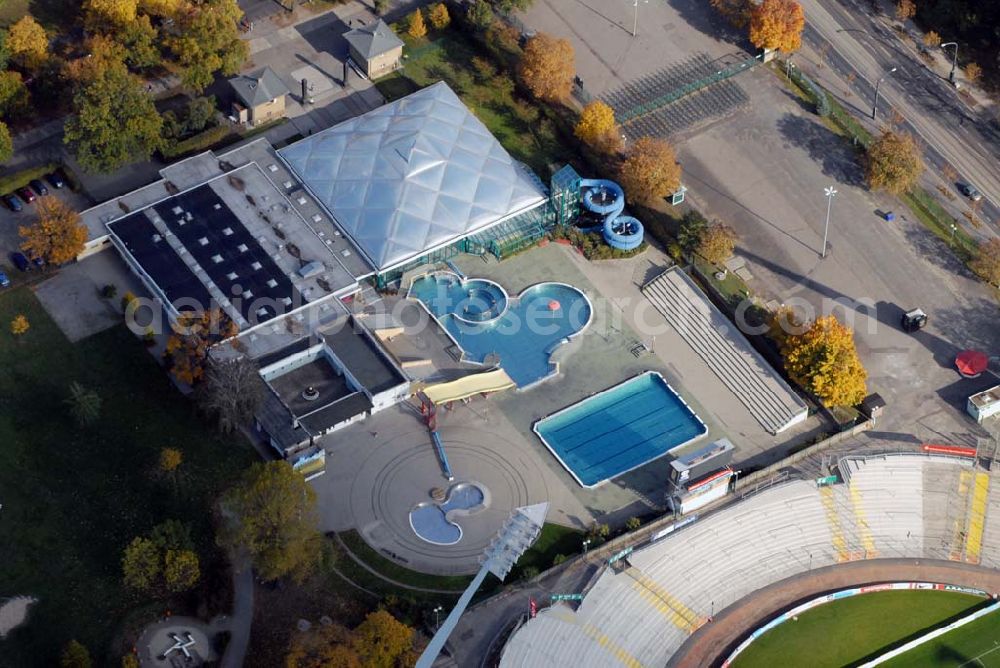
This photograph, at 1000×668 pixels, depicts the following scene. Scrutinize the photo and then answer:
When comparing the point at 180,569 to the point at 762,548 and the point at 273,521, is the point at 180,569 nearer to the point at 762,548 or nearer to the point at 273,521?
the point at 273,521

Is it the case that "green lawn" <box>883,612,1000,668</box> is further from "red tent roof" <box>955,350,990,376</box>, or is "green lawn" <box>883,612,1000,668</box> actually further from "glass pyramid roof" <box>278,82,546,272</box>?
"glass pyramid roof" <box>278,82,546,272</box>

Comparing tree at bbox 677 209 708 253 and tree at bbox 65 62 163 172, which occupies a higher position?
tree at bbox 677 209 708 253

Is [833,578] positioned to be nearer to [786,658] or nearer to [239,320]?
[786,658]

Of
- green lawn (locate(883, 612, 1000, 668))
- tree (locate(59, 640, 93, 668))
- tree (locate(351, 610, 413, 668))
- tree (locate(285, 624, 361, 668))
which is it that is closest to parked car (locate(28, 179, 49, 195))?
tree (locate(59, 640, 93, 668))

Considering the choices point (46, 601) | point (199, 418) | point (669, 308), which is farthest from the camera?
point (669, 308)

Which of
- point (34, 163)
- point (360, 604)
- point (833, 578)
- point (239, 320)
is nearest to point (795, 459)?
point (833, 578)

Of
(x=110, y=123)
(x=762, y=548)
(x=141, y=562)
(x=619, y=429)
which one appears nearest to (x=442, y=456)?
(x=619, y=429)

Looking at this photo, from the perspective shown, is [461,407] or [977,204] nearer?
[461,407]
